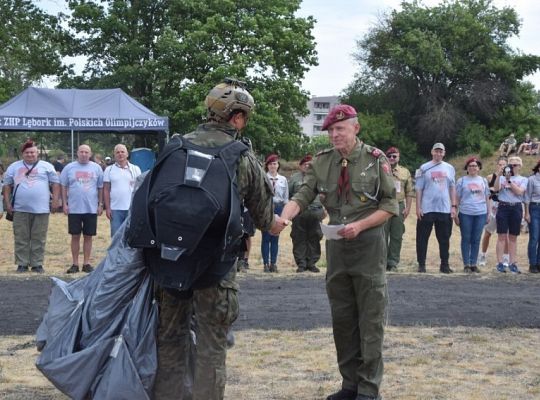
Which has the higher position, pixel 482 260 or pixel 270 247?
pixel 270 247

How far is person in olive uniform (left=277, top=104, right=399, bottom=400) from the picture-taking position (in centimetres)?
540

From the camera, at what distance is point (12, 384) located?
595 centimetres

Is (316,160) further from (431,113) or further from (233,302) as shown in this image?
(431,113)

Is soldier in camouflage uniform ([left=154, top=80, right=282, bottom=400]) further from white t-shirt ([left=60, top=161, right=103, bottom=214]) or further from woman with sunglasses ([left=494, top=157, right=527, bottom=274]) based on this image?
woman with sunglasses ([left=494, top=157, right=527, bottom=274])

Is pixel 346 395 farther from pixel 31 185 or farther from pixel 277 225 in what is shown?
pixel 31 185

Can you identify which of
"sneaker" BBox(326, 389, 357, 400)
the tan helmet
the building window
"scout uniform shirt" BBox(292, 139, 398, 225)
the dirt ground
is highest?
the building window

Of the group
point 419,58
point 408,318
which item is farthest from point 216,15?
point 408,318

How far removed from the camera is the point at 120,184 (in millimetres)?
12617

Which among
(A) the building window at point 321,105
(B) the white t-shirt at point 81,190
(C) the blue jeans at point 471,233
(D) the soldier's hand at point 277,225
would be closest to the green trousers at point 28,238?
(B) the white t-shirt at point 81,190

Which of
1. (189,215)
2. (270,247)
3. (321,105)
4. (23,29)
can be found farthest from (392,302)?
(321,105)

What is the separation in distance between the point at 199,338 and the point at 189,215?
31.8 inches

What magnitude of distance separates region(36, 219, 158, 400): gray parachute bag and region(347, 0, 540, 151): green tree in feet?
156

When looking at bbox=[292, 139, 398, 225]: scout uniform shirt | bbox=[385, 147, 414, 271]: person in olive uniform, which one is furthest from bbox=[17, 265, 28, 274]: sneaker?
bbox=[292, 139, 398, 225]: scout uniform shirt

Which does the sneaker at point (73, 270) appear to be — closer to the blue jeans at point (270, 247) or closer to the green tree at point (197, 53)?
the blue jeans at point (270, 247)
